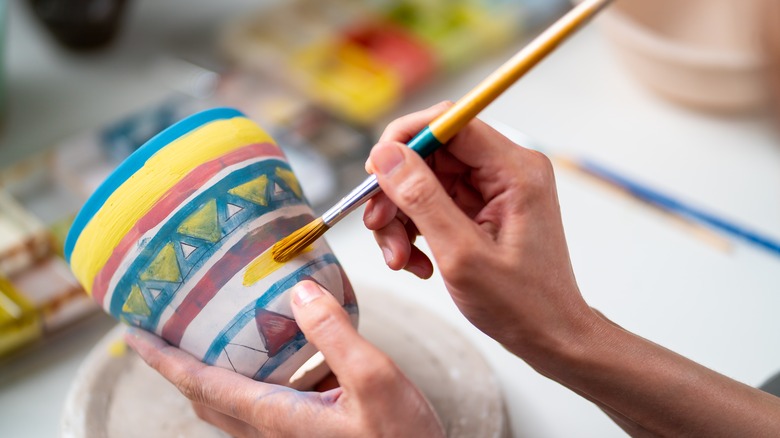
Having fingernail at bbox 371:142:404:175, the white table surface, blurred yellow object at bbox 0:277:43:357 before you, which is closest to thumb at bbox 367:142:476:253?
fingernail at bbox 371:142:404:175

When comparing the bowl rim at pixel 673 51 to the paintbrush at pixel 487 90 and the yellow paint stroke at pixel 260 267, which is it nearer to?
the paintbrush at pixel 487 90

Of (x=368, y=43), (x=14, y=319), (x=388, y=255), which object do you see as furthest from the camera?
(x=368, y=43)

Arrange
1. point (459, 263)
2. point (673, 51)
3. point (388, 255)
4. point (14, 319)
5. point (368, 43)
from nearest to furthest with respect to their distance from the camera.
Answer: point (459, 263) < point (388, 255) < point (14, 319) < point (673, 51) < point (368, 43)

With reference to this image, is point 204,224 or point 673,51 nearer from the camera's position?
point 204,224

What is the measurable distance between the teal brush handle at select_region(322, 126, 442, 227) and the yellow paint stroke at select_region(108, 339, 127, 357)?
0.24 metres

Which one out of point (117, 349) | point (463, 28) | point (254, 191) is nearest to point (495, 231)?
point (254, 191)

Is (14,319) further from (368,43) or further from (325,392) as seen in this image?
(368,43)

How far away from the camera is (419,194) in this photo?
1.43 feet

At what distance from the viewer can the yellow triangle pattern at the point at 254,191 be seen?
495 mm

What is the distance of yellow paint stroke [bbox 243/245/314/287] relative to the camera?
0.50 m

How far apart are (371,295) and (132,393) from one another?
194mm

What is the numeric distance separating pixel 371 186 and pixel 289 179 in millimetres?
77

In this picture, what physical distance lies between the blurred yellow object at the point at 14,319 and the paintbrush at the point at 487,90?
0.30 meters

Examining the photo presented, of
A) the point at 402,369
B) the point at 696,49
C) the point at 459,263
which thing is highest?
the point at 696,49
